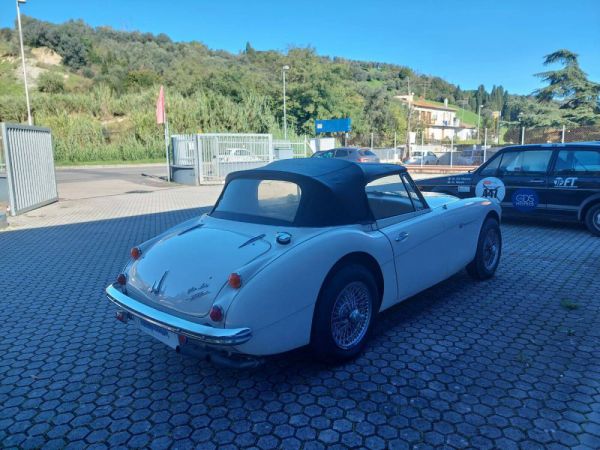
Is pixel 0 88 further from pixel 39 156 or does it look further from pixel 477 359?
pixel 477 359

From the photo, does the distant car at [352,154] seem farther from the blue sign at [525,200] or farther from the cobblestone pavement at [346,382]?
the cobblestone pavement at [346,382]

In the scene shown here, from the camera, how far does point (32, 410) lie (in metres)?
2.83

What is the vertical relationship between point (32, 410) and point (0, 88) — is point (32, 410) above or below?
below

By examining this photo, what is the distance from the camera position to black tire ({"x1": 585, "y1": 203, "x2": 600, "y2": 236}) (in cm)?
764

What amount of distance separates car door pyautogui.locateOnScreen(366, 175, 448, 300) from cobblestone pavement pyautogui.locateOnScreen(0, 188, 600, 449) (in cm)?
45

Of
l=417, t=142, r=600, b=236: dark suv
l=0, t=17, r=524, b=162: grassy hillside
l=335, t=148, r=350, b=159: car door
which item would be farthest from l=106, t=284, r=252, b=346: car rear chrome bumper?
l=0, t=17, r=524, b=162: grassy hillside

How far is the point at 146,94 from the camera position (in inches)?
1708

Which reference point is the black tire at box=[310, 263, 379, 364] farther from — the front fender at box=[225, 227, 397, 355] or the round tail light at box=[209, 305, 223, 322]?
the round tail light at box=[209, 305, 223, 322]

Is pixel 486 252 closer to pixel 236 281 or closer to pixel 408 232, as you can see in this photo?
pixel 408 232

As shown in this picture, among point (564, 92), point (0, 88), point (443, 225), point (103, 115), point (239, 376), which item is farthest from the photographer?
point (0, 88)

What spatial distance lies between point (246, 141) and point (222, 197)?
54.9ft

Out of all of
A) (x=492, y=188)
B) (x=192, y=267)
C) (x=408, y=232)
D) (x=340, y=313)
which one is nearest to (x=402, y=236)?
(x=408, y=232)

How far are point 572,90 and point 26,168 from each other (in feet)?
114

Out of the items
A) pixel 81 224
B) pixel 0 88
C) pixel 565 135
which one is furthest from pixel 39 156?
pixel 0 88
